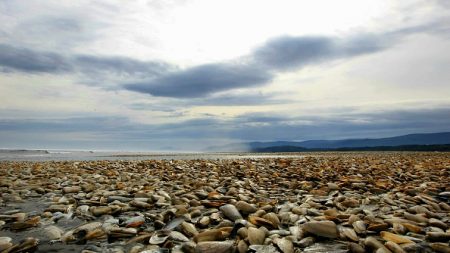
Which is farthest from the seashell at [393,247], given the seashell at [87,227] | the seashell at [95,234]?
the seashell at [87,227]

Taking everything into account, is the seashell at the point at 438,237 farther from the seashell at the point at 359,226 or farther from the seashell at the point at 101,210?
the seashell at the point at 101,210

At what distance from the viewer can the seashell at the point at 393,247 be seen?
131 inches

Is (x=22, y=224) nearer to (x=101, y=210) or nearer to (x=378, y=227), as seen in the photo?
(x=101, y=210)

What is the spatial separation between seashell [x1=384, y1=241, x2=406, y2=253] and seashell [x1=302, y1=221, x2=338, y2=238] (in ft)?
1.99

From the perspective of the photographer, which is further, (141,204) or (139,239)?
(141,204)

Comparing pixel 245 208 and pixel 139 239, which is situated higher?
pixel 245 208

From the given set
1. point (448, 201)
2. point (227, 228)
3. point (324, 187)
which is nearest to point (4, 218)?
point (227, 228)

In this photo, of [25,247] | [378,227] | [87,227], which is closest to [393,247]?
[378,227]

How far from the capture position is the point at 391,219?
442 centimetres

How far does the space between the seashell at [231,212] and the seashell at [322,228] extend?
3.48 ft

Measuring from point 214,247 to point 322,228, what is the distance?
51.9 inches

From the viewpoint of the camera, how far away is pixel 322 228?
156 inches

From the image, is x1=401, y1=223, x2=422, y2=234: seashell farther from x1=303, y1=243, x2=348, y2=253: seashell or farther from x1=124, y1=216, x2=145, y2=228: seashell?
x1=124, y1=216, x2=145, y2=228: seashell

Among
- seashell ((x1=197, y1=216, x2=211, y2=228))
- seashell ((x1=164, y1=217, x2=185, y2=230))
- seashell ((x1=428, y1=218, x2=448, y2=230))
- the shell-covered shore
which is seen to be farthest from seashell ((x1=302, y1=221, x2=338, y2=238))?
seashell ((x1=164, y1=217, x2=185, y2=230))
